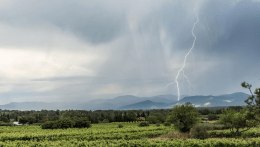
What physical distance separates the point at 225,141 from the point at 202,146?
117 inches

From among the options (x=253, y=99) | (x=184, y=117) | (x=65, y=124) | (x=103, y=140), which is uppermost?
(x=253, y=99)

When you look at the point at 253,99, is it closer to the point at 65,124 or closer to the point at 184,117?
the point at 184,117

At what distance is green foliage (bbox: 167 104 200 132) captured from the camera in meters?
29.8

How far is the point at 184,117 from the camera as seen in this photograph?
30.2 metres

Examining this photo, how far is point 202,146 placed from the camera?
66.1 feet

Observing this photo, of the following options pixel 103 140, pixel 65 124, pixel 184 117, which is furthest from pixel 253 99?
pixel 65 124

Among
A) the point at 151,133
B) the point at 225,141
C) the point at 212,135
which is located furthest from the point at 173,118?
the point at 225,141

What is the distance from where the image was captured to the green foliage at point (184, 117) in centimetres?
2977

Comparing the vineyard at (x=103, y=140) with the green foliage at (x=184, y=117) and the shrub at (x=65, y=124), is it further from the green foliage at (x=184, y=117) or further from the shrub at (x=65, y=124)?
the shrub at (x=65, y=124)

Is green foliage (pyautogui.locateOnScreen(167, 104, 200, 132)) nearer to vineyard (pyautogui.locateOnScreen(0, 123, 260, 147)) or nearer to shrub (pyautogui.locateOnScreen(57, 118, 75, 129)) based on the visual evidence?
vineyard (pyautogui.locateOnScreen(0, 123, 260, 147))

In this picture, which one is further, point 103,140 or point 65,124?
point 65,124

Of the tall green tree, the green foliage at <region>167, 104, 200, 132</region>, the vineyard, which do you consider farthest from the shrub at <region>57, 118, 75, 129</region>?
the tall green tree

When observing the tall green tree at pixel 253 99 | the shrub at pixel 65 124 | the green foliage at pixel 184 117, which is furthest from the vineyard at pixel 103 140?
the shrub at pixel 65 124


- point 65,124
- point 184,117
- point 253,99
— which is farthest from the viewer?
point 65,124
